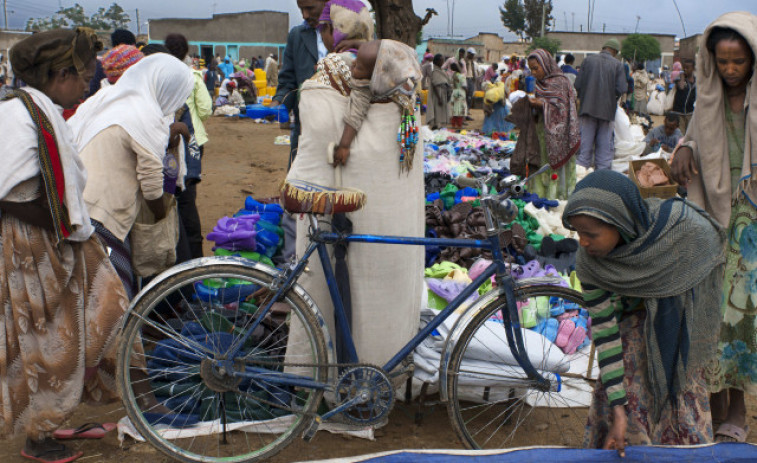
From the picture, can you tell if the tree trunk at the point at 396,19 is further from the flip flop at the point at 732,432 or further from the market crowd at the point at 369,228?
the flip flop at the point at 732,432

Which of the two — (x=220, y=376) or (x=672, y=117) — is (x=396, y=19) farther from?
(x=220, y=376)

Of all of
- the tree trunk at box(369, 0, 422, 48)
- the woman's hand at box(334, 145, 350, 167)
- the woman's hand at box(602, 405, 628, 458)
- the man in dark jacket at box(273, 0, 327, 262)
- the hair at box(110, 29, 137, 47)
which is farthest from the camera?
the tree trunk at box(369, 0, 422, 48)

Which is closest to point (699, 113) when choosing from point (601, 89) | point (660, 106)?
point (601, 89)

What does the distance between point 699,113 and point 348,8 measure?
1694mm

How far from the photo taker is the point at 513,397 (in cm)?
333

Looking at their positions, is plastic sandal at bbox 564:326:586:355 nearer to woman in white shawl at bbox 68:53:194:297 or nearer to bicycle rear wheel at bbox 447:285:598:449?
bicycle rear wheel at bbox 447:285:598:449

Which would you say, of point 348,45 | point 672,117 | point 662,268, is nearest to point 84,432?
point 348,45

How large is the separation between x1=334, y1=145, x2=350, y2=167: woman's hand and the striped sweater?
4.13 feet

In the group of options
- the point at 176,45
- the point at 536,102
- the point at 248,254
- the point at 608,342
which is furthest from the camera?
the point at 536,102

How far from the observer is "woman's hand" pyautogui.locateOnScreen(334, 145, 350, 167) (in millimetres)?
3006

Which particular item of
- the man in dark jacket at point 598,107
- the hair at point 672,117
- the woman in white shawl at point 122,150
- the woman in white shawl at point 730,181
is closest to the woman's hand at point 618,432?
the woman in white shawl at point 730,181

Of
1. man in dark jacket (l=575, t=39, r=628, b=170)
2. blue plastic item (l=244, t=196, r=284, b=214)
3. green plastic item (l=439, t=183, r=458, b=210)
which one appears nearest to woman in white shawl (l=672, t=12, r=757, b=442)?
blue plastic item (l=244, t=196, r=284, b=214)

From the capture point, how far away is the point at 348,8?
3145 millimetres

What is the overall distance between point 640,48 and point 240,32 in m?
25.4
